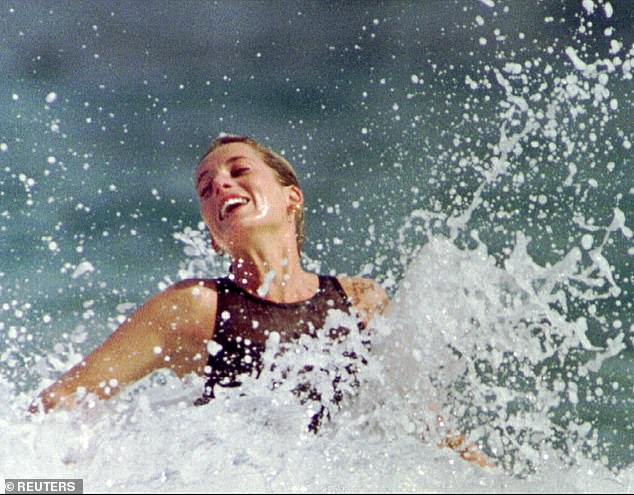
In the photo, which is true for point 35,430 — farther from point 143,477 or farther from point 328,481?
point 328,481

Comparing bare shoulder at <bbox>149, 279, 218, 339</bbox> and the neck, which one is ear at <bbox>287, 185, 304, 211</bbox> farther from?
bare shoulder at <bbox>149, 279, 218, 339</bbox>

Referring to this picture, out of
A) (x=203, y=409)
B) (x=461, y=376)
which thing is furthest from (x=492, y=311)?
(x=203, y=409)

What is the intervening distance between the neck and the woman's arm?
0.20m

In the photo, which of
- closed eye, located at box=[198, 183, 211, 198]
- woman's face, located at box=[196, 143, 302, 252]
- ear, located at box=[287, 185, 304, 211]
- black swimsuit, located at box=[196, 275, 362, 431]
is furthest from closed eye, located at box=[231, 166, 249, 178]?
black swimsuit, located at box=[196, 275, 362, 431]

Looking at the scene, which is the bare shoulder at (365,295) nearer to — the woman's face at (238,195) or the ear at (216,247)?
the woman's face at (238,195)

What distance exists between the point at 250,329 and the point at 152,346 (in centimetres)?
40

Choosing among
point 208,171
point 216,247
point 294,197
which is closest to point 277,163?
point 294,197

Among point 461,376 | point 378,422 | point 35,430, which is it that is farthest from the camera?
point 461,376

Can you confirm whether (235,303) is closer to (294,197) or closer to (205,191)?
(205,191)

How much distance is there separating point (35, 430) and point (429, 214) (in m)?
2.00

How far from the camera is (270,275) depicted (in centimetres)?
382

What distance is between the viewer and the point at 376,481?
8.83 feet

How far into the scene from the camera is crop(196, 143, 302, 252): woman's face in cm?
390

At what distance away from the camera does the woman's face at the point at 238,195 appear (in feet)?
12.8
